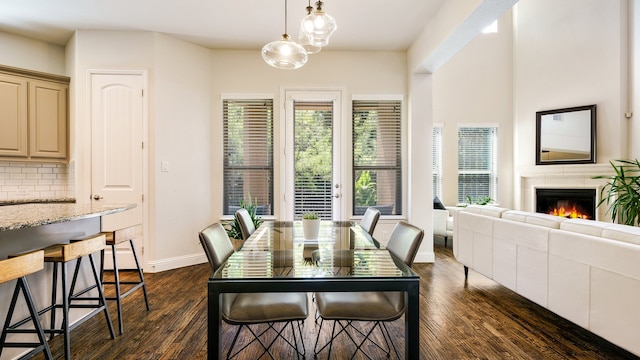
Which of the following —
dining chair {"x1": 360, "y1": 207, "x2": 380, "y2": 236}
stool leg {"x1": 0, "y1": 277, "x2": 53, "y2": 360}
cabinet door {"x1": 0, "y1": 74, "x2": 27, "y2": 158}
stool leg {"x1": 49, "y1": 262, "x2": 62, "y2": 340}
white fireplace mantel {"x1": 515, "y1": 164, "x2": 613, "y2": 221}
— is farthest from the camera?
white fireplace mantel {"x1": 515, "y1": 164, "x2": 613, "y2": 221}

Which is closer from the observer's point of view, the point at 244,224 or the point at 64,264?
the point at 64,264

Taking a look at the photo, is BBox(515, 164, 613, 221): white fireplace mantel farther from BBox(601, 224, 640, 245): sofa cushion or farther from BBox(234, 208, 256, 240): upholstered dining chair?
BBox(234, 208, 256, 240): upholstered dining chair

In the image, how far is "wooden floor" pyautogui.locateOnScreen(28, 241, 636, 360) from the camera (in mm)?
2039

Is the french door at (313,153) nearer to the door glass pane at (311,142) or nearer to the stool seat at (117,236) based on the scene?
the door glass pane at (311,142)

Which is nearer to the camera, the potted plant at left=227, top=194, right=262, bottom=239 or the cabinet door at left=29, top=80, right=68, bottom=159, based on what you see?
the cabinet door at left=29, top=80, right=68, bottom=159

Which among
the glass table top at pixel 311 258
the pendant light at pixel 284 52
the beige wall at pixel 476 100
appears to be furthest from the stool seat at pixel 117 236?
the beige wall at pixel 476 100

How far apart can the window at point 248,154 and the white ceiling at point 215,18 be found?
3.02 ft

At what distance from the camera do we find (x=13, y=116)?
3533mm

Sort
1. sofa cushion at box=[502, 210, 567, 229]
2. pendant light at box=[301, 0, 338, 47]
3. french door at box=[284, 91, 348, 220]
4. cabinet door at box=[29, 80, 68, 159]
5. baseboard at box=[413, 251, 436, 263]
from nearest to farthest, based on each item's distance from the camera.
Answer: pendant light at box=[301, 0, 338, 47], sofa cushion at box=[502, 210, 567, 229], cabinet door at box=[29, 80, 68, 159], baseboard at box=[413, 251, 436, 263], french door at box=[284, 91, 348, 220]

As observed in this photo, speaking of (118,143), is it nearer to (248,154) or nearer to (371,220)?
(248,154)

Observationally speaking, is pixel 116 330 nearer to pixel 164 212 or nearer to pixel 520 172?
pixel 164 212

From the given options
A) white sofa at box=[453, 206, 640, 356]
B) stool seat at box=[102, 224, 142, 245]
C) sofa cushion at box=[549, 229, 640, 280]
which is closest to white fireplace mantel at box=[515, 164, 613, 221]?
white sofa at box=[453, 206, 640, 356]

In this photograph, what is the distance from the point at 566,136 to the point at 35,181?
8.03m

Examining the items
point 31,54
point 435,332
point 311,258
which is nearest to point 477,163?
point 435,332
